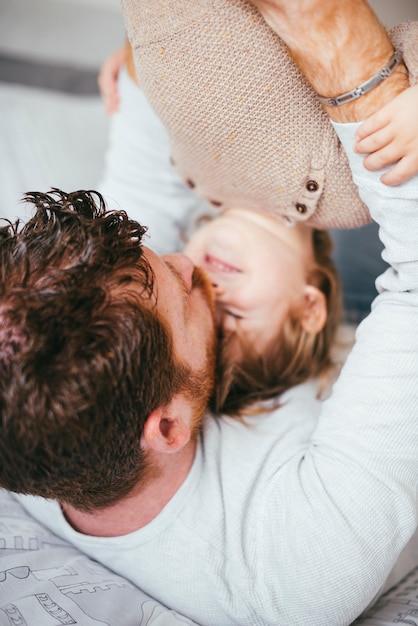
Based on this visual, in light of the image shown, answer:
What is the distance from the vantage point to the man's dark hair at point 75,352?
621 millimetres

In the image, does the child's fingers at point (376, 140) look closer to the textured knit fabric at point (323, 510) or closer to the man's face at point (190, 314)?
the textured knit fabric at point (323, 510)

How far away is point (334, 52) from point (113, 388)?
466 mm

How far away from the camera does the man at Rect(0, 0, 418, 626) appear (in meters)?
0.63

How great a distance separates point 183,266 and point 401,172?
0.36 metres

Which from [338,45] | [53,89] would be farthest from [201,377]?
[53,89]

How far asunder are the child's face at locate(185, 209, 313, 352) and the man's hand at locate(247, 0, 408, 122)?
371mm

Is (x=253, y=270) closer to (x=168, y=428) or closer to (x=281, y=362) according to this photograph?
(x=281, y=362)

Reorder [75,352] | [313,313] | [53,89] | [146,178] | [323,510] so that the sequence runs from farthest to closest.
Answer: [53,89]
[146,178]
[313,313]
[323,510]
[75,352]

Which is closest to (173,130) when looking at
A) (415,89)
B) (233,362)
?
(415,89)

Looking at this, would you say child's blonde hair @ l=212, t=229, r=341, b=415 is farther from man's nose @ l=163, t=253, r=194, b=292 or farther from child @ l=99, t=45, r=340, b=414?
man's nose @ l=163, t=253, r=194, b=292

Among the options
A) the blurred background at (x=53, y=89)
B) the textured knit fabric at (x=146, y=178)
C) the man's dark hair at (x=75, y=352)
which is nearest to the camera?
the man's dark hair at (x=75, y=352)

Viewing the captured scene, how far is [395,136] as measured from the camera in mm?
656

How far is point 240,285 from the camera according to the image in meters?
1.03

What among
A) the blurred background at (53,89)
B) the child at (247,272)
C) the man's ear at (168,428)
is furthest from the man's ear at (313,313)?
the blurred background at (53,89)
